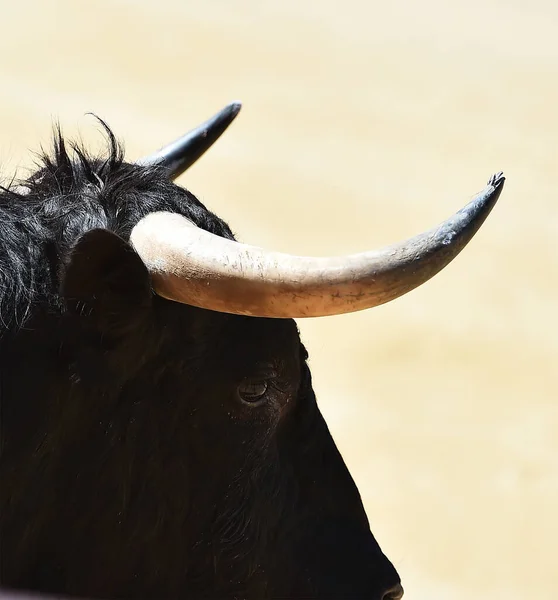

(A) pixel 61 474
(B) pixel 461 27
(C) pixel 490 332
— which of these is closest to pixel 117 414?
(A) pixel 61 474

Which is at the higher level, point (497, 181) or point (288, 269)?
point (497, 181)

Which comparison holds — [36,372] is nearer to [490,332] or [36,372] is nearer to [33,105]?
[490,332]

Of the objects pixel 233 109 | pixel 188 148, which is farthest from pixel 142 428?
pixel 233 109

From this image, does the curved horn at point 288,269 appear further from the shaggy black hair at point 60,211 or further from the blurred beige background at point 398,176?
the blurred beige background at point 398,176

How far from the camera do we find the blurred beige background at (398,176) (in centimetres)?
719

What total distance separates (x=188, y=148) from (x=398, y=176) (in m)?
8.64

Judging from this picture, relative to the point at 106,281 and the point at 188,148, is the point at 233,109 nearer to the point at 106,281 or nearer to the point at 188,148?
the point at 188,148

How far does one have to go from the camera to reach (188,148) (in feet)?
10.6

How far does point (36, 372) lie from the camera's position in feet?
7.25

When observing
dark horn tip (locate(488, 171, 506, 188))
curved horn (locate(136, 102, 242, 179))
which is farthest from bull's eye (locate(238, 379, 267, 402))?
curved horn (locate(136, 102, 242, 179))

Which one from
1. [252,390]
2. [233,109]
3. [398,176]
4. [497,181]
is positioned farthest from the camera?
[398,176]

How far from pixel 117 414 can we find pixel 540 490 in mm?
5459

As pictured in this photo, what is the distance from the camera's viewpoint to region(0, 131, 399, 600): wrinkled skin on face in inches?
87.4

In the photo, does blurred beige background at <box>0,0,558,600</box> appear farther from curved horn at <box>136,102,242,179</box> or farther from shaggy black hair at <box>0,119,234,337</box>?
shaggy black hair at <box>0,119,234,337</box>
